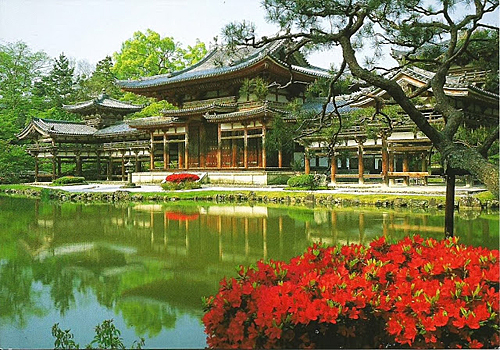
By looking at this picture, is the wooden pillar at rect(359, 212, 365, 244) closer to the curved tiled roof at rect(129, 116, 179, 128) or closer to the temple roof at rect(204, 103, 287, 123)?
the temple roof at rect(204, 103, 287, 123)

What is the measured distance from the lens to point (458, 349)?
3.10 metres

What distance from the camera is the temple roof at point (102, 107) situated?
37.6 m

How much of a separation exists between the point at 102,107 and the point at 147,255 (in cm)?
3185

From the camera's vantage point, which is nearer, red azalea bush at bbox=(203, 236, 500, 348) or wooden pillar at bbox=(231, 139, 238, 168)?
red azalea bush at bbox=(203, 236, 500, 348)

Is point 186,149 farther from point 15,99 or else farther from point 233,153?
point 15,99

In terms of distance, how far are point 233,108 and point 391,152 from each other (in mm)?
10747

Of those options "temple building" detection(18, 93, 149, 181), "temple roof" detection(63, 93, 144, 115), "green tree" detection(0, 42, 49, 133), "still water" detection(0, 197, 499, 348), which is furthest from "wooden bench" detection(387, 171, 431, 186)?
"green tree" detection(0, 42, 49, 133)

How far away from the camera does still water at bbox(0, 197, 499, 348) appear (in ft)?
16.0

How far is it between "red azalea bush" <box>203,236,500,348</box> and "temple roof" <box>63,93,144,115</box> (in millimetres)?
36692

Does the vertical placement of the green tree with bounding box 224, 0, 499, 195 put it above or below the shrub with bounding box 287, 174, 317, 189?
above

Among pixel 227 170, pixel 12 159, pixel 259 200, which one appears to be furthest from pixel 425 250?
pixel 12 159

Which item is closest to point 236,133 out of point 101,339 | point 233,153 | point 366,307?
point 233,153

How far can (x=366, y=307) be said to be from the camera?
133 inches

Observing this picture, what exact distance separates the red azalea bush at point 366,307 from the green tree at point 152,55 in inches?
1755
